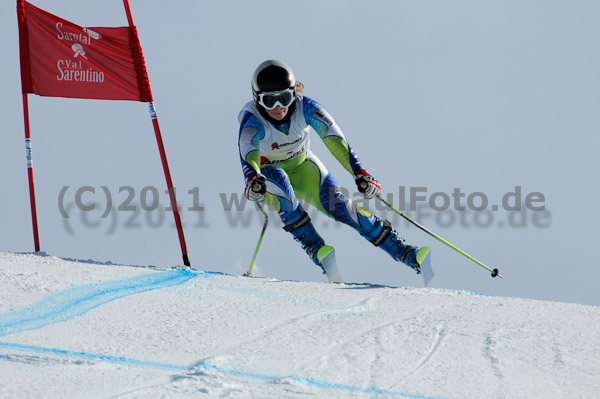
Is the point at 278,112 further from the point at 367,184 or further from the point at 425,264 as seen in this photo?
the point at 425,264

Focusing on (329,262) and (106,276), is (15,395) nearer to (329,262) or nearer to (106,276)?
(106,276)

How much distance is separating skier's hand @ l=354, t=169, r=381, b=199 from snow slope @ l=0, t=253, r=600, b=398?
113 cm

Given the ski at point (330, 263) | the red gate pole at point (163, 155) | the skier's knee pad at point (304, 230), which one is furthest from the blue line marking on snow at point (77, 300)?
the red gate pole at point (163, 155)

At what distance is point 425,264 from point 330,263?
2.91ft

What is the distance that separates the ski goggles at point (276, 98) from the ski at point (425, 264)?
184cm

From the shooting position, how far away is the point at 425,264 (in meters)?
5.67

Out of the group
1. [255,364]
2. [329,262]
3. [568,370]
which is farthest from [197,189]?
[568,370]

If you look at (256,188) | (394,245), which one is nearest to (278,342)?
(256,188)

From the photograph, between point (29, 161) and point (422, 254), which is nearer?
point (422, 254)

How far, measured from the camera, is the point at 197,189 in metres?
7.16

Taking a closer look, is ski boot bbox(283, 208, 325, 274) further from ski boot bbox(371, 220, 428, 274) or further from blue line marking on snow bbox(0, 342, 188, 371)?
blue line marking on snow bbox(0, 342, 188, 371)

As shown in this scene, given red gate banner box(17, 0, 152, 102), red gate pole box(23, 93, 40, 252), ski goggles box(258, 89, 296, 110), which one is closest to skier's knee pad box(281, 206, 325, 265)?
ski goggles box(258, 89, 296, 110)

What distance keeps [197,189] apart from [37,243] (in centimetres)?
182

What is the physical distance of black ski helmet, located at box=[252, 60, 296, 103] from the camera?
217 inches
